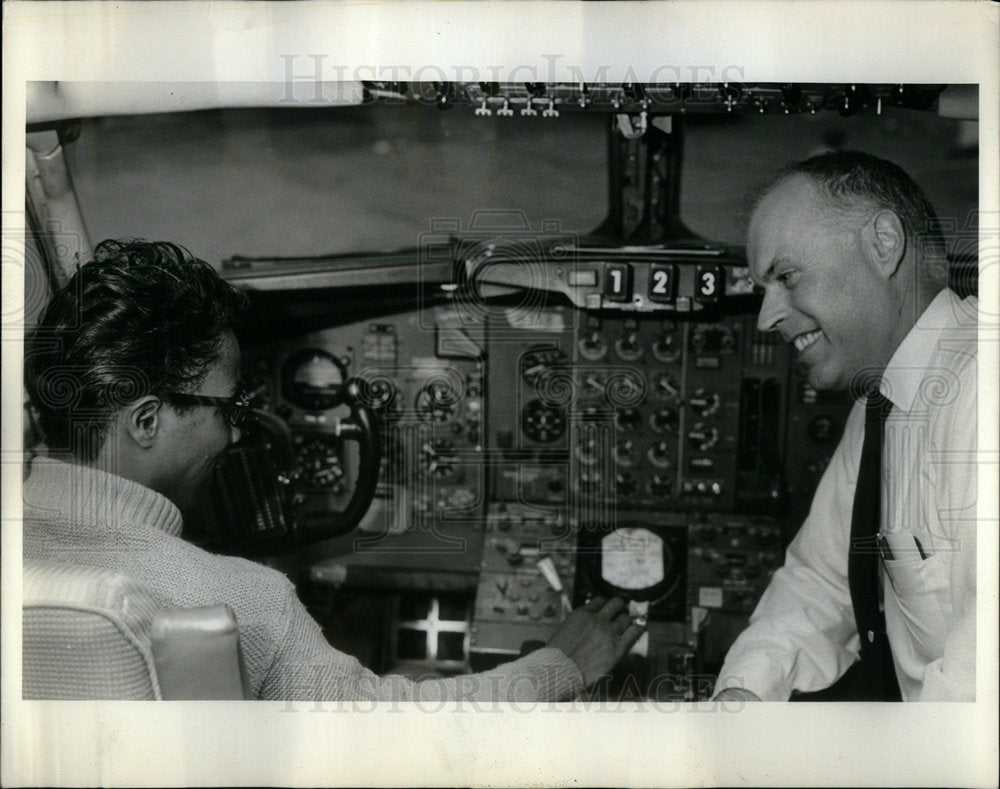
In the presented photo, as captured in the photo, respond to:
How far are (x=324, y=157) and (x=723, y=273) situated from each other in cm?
99

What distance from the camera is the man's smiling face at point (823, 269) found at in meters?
2.00

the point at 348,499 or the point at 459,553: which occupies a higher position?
the point at 348,499

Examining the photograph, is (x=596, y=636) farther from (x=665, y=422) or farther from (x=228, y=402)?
(x=228, y=402)

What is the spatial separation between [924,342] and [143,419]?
5.99 feet

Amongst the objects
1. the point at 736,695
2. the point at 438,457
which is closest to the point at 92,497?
the point at 438,457

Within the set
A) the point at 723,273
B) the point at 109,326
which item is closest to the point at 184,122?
the point at 109,326

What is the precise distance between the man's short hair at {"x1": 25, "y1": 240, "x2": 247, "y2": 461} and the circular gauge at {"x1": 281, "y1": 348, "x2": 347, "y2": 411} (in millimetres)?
227

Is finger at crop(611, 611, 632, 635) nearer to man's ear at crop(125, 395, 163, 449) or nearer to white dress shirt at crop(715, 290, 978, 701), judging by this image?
white dress shirt at crop(715, 290, 978, 701)

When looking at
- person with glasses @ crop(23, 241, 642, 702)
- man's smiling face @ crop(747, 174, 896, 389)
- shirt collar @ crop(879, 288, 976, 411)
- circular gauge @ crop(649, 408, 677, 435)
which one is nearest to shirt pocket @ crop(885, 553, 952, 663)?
shirt collar @ crop(879, 288, 976, 411)

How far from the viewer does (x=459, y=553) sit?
6.87 feet

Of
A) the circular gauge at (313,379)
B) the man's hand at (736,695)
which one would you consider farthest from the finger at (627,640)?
the circular gauge at (313,379)

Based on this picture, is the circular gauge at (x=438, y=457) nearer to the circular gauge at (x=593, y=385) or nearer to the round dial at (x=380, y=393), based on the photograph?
the round dial at (x=380, y=393)

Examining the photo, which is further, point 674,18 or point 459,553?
point 459,553

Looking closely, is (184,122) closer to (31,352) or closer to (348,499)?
(31,352)
